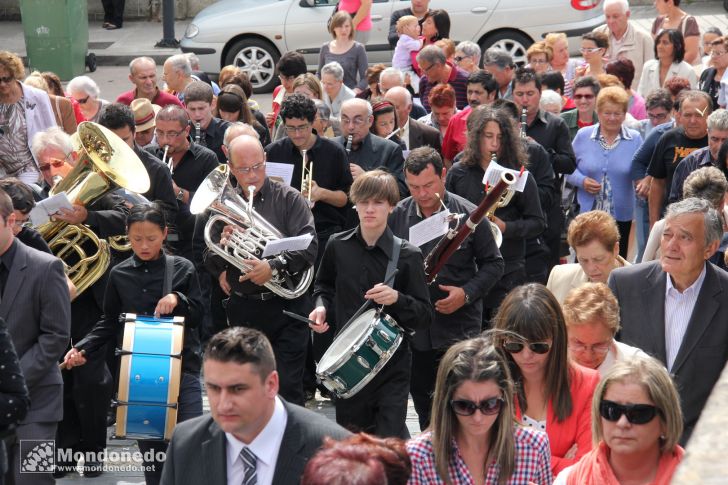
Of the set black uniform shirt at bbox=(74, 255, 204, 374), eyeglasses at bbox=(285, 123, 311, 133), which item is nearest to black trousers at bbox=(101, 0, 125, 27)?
eyeglasses at bbox=(285, 123, 311, 133)

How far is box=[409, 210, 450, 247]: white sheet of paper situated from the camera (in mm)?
6926

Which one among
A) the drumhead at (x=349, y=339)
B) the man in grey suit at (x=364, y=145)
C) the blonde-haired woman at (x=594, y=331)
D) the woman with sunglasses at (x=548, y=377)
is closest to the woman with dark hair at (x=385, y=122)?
the man in grey suit at (x=364, y=145)

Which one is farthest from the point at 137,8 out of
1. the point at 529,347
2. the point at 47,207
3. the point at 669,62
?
the point at 529,347

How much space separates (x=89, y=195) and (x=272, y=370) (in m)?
3.75

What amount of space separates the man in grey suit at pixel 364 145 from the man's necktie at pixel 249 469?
501 centimetres

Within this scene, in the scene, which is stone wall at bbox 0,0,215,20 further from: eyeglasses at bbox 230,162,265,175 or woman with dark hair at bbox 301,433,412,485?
woman with dark hair at bbox 301,433,412,485

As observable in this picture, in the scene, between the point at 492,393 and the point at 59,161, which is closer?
the point at 492,393

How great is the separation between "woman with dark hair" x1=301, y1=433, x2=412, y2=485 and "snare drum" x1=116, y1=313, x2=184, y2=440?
2.60m

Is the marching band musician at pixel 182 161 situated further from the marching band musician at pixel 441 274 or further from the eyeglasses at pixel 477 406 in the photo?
the eyeglasses at pixel 477 406

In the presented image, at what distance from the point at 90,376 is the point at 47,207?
3.40 ft

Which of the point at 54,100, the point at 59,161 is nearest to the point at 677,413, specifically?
the point at 59,161

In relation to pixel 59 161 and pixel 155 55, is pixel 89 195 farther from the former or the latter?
pixel 155 55

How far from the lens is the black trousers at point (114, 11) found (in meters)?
22.7

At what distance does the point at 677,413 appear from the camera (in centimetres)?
411
